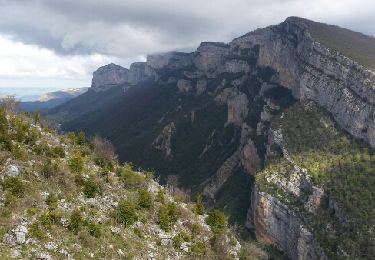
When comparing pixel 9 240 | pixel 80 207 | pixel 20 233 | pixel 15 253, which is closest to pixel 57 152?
pixel 80 207

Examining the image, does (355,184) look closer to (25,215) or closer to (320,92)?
Answer: (320,92)

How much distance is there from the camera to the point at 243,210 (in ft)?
621

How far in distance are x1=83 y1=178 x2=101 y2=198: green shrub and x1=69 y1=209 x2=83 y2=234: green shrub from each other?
6121 millimetres

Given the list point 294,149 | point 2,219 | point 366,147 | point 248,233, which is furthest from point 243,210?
point 2,219

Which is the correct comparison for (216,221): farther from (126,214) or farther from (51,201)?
(51,201)

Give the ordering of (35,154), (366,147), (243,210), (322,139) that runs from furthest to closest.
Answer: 1. (243,210)
2. (322,139)
3. (366,147)
4. (35,154)

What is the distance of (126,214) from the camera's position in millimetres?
63031

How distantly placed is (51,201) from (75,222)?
14.7 feet

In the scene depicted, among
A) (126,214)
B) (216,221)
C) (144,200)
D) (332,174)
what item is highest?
(144,200)

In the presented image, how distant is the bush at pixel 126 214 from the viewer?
6275 centimetres

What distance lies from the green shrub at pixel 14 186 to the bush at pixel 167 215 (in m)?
18.7

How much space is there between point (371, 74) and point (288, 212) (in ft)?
190

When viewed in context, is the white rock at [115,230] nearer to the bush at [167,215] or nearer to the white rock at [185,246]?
the bush at [167,215]

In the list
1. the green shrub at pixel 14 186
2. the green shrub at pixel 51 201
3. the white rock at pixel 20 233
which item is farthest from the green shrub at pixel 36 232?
the green shrub at pixel 14 186
